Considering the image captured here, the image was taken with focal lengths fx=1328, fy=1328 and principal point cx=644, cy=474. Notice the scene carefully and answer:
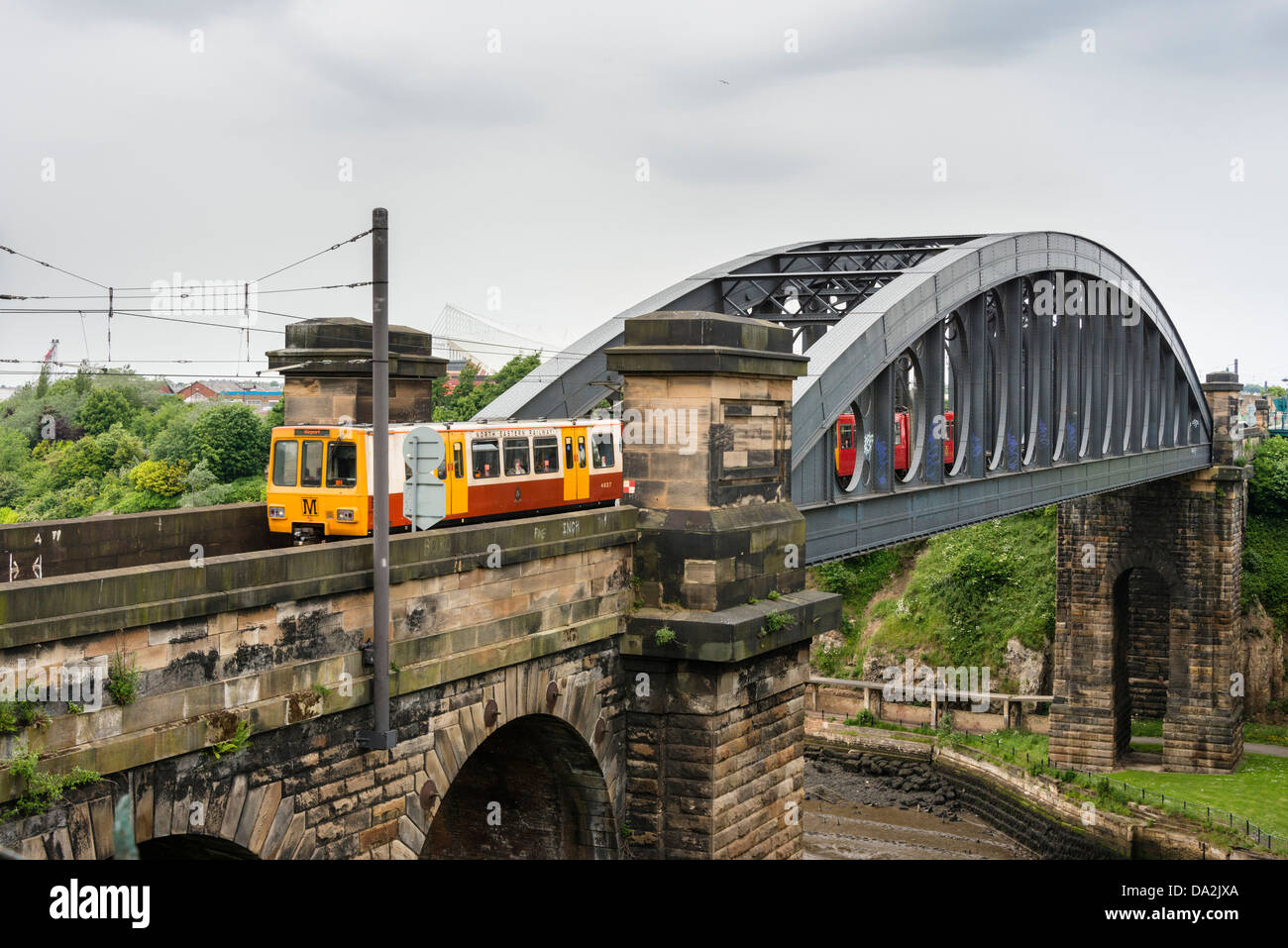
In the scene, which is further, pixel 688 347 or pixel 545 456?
pixel 545 456

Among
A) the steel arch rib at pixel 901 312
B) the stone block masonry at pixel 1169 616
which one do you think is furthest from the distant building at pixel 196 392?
the steel arch rib at pixel 901 312

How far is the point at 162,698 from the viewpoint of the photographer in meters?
10.3

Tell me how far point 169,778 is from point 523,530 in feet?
17.1

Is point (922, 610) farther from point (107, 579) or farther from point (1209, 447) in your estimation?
point (107, 579)

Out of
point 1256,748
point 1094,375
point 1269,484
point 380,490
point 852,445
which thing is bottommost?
point 1256,748

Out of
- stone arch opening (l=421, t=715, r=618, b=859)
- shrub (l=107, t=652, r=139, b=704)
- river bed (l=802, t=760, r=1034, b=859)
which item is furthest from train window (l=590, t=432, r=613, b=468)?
river bed (l=802, t=760, r=1034, b=859)

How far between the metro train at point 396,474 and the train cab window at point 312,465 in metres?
0.01

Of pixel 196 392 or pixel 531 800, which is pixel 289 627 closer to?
pixel 531 800

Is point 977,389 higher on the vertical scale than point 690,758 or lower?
higher

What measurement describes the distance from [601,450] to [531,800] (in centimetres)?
576

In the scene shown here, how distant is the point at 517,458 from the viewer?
18359 mm

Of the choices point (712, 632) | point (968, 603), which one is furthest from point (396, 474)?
point (968, 603)

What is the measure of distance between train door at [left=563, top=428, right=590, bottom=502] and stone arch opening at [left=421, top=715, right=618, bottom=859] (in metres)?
4.35
